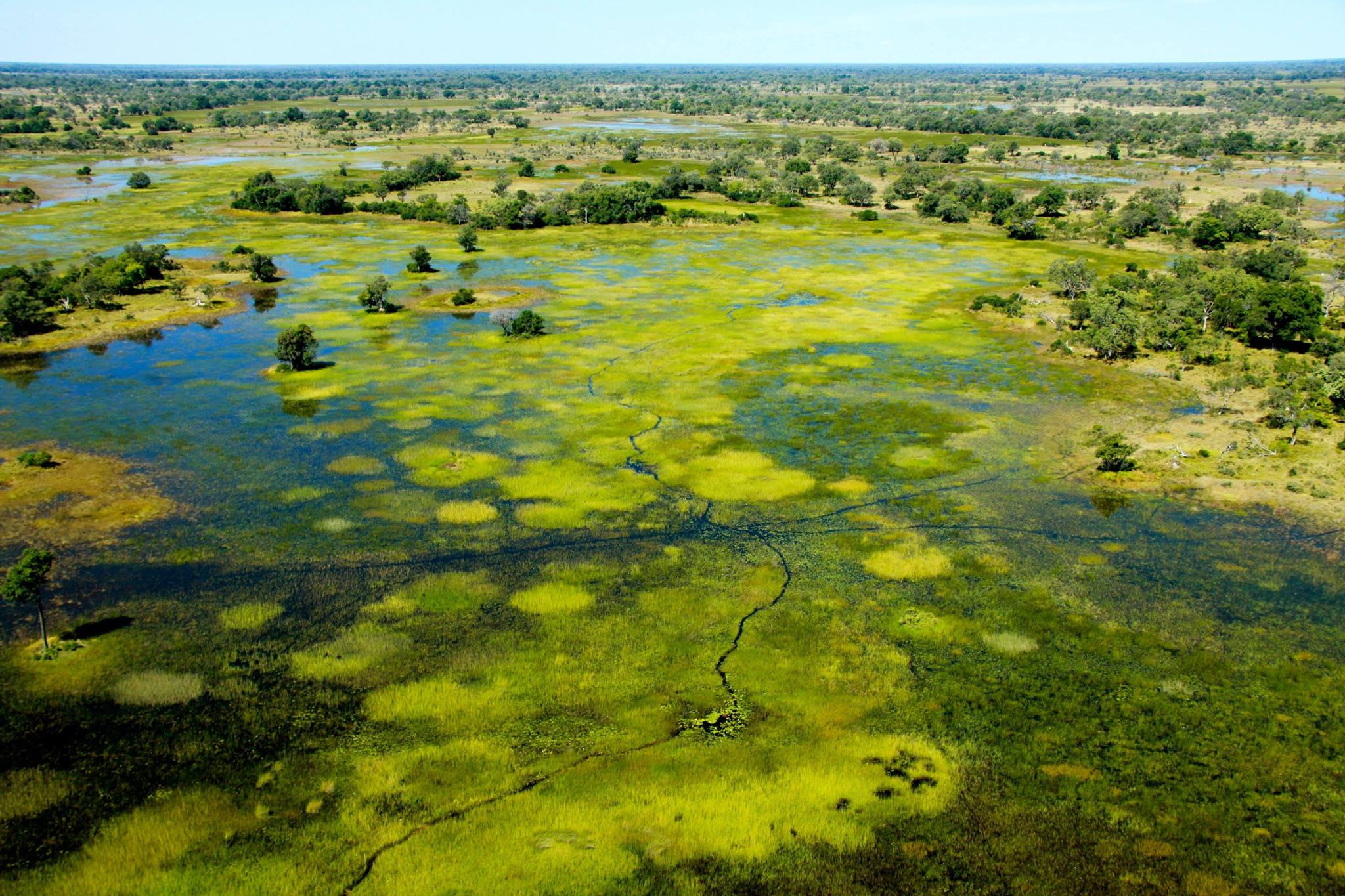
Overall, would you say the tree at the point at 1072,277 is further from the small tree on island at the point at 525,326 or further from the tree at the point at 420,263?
the tree at the point at 420,263

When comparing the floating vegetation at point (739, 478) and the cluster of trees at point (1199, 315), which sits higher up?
the cluster of trees at point (1199, 315)

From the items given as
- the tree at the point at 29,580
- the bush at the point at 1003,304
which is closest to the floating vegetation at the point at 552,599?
the tree at the point at 29,580

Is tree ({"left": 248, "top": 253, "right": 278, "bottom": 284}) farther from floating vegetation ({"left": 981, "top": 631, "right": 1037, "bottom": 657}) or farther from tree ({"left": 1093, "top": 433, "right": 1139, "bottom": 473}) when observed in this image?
floating vegetation ({"left": 981, "top": 631, "right": 1037, "bottom": 657})

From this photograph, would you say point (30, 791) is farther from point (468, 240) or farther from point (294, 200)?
point (294, 200)

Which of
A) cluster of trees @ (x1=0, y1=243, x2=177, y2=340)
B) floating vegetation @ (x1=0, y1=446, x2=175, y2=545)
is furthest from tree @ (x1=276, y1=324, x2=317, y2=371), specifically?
cluster of trees @ (x1=0, y1=243, x2=177, y2=340)

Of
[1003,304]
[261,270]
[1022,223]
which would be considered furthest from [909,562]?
[1022,223]

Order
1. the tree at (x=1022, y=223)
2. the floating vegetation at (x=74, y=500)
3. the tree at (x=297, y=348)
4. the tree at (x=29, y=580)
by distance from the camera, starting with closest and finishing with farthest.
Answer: the tree at (x=29, y=580), the floating vegetation at (x=74, y=500), the tree at (x=297, y=348), the tree at (x=1022, y=223)

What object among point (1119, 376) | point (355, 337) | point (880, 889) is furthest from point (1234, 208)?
point (880, 889)

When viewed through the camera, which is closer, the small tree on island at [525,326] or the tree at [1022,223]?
the small tree on island at [525,326]
